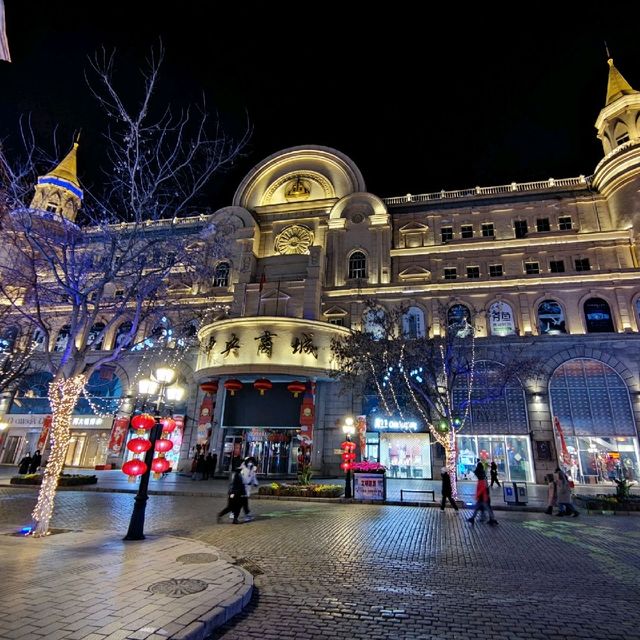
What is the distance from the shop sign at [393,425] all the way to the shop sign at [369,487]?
9.41 m

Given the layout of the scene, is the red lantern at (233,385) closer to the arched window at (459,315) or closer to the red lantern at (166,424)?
the red lantern at (166,424)

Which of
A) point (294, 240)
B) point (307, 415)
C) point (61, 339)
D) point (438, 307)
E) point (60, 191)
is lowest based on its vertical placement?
point (307, 415)

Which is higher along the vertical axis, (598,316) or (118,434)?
(598,316)

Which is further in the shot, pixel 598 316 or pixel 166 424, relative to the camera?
pixel 598 316

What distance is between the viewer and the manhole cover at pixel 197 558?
680cm

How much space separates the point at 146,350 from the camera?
100 feet

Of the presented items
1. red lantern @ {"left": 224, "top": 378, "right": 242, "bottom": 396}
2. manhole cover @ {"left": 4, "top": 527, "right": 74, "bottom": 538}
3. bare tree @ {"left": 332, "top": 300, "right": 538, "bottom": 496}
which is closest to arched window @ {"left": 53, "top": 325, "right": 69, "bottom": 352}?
red lantern @ {"left": 224, "top": 378, "right": 242, "bottom": 396}

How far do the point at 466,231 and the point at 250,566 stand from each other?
3032 centimetres

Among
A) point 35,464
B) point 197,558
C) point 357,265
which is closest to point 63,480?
point 35,464

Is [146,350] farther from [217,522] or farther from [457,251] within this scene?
[457,251]

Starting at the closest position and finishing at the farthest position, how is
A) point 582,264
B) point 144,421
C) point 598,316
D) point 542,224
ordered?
point 144,421
point 598,316
point 582,264
point 542,224

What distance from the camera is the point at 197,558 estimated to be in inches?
276

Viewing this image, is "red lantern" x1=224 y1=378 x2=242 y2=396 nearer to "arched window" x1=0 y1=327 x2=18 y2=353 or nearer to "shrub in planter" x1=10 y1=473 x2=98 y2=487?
"shrub in planter" x1=10 y1=473 x2=98 y2=487

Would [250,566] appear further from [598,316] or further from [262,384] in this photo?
[598,316]
